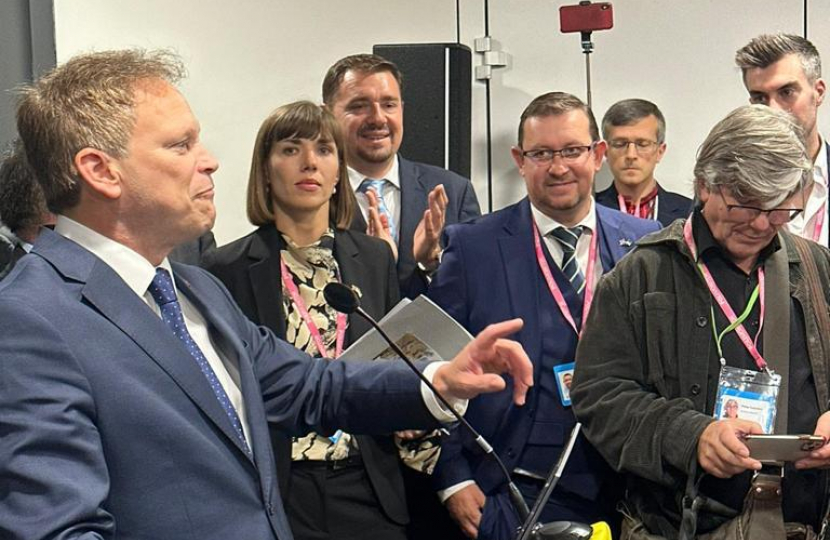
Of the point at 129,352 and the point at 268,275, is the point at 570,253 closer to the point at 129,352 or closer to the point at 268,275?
the point at 268,275

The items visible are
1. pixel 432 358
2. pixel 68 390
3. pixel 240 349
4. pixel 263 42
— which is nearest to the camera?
pixel 68 390

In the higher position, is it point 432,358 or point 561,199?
point 561,199

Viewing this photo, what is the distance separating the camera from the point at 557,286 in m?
2.88

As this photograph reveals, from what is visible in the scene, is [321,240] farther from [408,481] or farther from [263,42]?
[263,42]

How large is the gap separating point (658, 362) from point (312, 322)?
33.2 inches

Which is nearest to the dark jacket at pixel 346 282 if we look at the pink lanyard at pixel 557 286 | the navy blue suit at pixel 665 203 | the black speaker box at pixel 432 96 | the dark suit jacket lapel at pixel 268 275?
the dark suit jacket lapel at pixel 268 275

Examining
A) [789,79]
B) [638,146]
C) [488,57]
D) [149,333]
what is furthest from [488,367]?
[488,57]

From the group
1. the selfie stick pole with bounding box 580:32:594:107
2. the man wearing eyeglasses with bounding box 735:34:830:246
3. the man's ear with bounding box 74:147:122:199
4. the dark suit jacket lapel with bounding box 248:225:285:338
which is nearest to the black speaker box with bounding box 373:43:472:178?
the selfie stick pole with bounding box 580:32:594:107

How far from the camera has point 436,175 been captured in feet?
11.8

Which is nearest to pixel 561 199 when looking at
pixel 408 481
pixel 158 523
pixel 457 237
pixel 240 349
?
pixel 457 237

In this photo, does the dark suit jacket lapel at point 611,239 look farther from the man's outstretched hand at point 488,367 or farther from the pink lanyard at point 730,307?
the man's outstretched hand at point 488,367

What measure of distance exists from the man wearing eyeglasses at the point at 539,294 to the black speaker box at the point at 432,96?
45.0 inches

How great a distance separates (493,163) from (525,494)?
2037mm

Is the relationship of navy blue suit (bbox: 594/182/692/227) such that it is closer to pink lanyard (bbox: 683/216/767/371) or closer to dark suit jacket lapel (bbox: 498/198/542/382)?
dark suit jacket lapel (bbox: 498/198/542/382)
